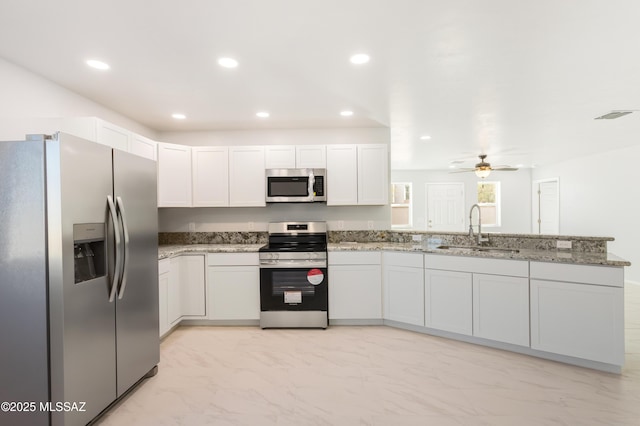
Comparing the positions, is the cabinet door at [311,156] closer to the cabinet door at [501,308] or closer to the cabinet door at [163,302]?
the cabinet door at [163,302]

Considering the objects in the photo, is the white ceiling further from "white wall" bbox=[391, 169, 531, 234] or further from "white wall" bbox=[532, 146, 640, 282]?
"white wall" bbox=[391, 169, 531, 234]

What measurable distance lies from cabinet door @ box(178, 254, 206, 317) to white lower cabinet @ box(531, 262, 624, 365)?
3.31 metres

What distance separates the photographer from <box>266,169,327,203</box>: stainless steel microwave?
4.00m

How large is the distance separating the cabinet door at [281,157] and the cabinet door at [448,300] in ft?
6.60

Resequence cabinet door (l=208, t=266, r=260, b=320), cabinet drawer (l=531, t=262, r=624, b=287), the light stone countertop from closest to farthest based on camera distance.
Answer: cabinet drawer (l=531, t=262, r=624, b=287) < the light stone countertop < cabinet door (l=208, t=266, r=260, b=320)

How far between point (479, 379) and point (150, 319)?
2567mm

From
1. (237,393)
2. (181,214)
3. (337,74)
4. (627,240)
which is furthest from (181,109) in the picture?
(627,240)

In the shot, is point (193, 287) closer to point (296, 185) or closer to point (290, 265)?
point (290, 265)

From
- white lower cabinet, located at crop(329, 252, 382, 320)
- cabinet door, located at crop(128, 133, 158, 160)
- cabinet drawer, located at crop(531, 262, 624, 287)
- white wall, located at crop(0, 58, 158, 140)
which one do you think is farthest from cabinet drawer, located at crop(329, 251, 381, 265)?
white wall, located at crop(0, 58, 158, 140)

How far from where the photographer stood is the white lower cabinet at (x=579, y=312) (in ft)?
8.39

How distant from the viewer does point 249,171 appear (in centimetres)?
411

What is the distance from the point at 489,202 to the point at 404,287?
23.8 feet

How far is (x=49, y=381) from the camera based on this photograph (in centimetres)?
175

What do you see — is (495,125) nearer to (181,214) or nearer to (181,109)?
(181,109)
